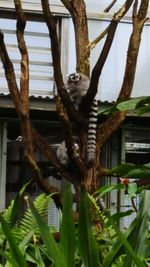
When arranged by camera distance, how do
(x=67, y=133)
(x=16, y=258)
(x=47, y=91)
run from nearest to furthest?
(x=16, y=258)
(x=67, y=133)
(x=47, y=91)

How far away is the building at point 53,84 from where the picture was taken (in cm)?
856

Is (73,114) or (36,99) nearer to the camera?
(73,114)

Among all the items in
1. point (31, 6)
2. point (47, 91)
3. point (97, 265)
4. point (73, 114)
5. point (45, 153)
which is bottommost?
point (97, 265)

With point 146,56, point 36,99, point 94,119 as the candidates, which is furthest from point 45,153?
point 146,56

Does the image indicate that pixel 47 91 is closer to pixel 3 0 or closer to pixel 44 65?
pixel 44 65

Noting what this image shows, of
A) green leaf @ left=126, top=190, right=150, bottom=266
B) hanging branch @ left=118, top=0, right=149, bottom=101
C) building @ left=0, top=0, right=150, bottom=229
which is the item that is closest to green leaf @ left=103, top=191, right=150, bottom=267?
green leaf @ left=126, top=190, right=150, bottom=266

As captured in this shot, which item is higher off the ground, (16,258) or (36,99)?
(36,99)

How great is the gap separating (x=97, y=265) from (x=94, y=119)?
4.03m

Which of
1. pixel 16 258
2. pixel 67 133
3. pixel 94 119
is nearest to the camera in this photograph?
pixel 16 258

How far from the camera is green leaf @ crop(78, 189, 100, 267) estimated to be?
1874 millimetres

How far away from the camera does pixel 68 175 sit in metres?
5.47

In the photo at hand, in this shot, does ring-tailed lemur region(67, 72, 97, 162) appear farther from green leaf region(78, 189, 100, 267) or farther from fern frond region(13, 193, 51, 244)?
green leaf region(78, 189, 100, 267)

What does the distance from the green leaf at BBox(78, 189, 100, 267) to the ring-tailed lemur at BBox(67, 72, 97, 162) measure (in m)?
3.50

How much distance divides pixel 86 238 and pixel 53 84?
22.7 feet
